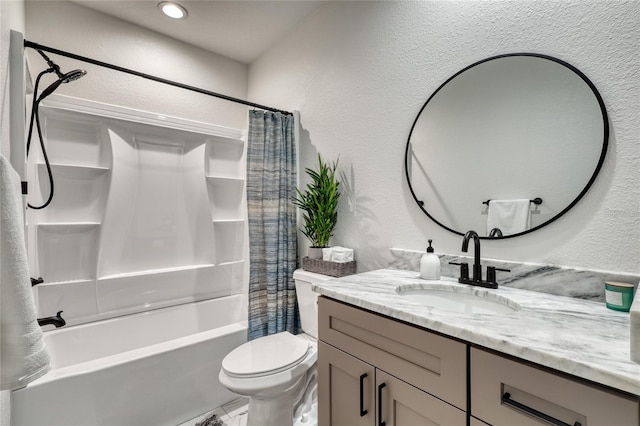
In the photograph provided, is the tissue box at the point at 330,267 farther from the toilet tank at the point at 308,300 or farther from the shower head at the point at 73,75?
the shower head at the point at 73,75

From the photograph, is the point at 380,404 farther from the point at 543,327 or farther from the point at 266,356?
the point at 266,356

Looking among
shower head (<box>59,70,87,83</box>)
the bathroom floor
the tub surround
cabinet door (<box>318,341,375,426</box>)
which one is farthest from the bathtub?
the tub surround

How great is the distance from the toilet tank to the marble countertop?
2.15 ft

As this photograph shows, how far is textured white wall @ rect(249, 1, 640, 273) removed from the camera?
3.15 feet

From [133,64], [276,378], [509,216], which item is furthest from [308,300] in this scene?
[133,64]

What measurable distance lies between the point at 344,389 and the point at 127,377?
120 centimetres

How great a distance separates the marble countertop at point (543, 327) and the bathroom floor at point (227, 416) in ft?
3.90

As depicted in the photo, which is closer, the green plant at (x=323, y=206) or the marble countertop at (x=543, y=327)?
the marble countertop at (x=543, y=327)

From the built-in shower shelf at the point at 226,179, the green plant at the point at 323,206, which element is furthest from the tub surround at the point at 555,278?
the built-in shower shelf at the point at 226,179

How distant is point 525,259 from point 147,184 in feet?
8.28

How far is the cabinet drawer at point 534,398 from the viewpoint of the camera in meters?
0.56

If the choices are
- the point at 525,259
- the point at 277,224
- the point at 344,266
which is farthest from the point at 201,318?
the point at 525,259

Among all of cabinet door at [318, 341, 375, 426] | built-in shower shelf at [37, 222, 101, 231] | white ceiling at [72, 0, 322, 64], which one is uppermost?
white ceiling at [72, 0, 322, 64]

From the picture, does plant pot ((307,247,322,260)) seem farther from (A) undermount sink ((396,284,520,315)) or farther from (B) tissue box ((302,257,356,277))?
(A) undermount sink ((396,284,520,315))
